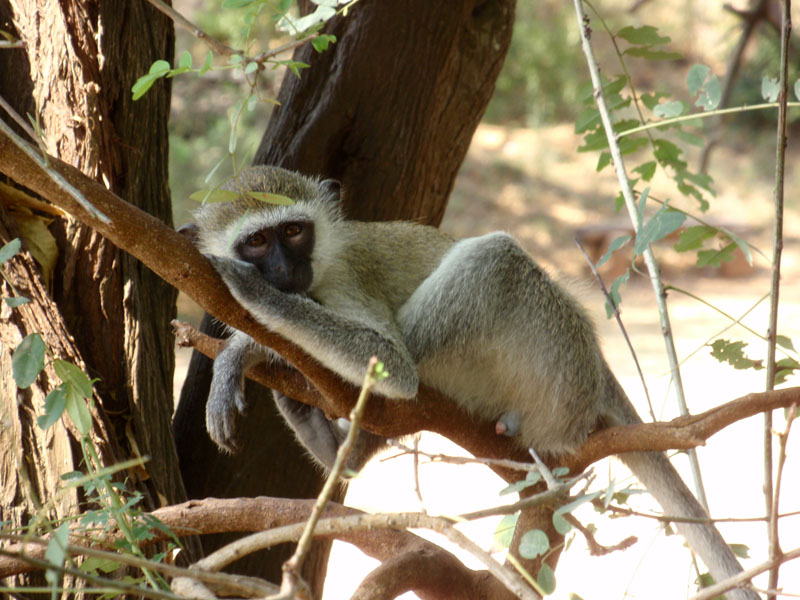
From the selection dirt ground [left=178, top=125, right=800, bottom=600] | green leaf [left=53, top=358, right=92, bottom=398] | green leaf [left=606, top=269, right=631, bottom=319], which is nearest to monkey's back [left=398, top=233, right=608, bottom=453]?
dirt ground [left=178, top=125, right=800, bottom=600]

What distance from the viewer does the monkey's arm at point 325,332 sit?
2467 mm

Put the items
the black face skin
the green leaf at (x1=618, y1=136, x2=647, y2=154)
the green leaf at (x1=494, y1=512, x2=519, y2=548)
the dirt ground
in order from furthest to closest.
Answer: the dirt ground → the green leaf at (x1=618, y1=136, x2=647, y2=154) → the black face skin → the green leaf at (x1=494, y1=512, x2=519, y2=548)

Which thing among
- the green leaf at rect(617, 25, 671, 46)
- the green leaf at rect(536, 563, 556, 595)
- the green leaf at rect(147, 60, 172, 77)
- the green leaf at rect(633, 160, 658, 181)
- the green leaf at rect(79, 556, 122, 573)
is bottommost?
the green leaf at rect(79, 556, 122, 573)

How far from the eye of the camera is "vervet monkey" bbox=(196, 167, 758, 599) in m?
2.68

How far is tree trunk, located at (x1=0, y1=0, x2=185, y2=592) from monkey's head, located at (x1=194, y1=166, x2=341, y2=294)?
304 millimetres

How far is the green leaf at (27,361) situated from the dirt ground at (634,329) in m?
1.37

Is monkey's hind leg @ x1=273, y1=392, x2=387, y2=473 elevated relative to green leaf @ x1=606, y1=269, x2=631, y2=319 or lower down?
lower down

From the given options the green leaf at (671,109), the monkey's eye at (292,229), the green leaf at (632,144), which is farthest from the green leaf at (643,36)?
the monkey's eye at (292,229)

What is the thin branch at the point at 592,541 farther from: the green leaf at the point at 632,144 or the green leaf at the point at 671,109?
the green leaf at the point at 632,144

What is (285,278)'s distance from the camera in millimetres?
2764

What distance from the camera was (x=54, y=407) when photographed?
2.06 metres

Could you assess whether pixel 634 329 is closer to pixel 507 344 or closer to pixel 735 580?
pixel 507 344

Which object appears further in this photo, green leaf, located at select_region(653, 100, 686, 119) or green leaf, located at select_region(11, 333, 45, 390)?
green leaf, located at select_region(653, 100, 686, 119)

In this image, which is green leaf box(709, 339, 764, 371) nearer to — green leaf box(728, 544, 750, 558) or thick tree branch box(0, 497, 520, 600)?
green leaf box(728, 544, 750, 558)
